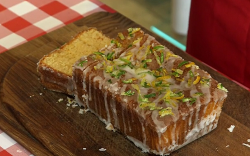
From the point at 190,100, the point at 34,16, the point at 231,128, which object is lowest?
the point at 231,128

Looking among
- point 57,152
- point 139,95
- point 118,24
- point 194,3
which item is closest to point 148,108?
point 139,95

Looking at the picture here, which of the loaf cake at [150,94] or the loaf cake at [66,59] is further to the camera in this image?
the loaf cake at [66,59]

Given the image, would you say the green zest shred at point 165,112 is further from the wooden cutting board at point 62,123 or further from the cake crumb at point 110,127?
the cake crumb at point 110,127

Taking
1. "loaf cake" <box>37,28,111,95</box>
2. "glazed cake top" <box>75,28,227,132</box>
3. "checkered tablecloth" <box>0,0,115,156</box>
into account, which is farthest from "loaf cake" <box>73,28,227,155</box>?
"checkered tablecloth" <box>0,0,115,156</box>

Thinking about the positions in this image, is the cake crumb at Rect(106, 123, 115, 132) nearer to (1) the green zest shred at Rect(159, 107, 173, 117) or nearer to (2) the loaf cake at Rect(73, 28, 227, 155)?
(2) the loaf cake at Rect(73, 28, 227, 155)

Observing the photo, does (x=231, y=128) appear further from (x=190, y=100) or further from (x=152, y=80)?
(x=152, y=80)

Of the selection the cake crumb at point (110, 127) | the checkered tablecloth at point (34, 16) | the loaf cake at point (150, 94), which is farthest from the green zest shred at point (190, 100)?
the checkered tablecloth at point (34, 16)

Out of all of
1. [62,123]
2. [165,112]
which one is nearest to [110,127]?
[62,123]
